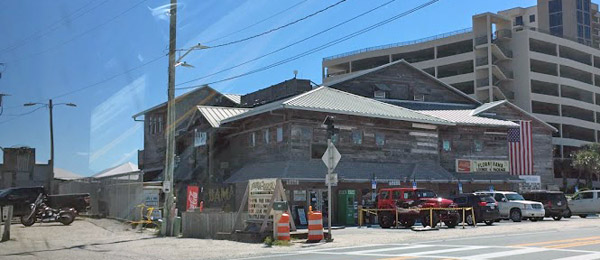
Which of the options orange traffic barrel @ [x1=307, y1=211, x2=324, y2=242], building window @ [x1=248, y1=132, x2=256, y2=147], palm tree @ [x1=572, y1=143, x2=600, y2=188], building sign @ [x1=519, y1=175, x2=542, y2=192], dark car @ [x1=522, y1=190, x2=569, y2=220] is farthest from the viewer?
palm tree @ [x1=572, y1=143, x2=600, y2=188]

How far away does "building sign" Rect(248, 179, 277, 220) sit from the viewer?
20609 millimetres

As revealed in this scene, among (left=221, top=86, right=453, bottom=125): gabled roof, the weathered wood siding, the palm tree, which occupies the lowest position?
the palm tree

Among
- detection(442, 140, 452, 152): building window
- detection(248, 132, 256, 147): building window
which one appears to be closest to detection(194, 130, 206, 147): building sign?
detection(248, 132, 256, 147): building window

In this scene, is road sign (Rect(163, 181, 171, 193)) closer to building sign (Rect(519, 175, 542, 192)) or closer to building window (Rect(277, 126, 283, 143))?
building window (Rect(277, 126, 283, 143))

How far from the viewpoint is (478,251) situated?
1438cm

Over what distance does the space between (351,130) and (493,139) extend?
11932 mm

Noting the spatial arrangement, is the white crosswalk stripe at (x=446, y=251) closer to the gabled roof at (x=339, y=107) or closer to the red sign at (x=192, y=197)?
the red sign at (x=192, y=197)

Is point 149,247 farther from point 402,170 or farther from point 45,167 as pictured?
point 45,167

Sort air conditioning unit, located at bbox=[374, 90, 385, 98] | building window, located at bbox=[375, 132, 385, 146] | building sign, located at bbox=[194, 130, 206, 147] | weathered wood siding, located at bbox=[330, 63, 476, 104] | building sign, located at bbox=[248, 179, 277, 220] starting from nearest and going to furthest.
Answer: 1. building sign, located at bbox=[248, 179, 277, 220]
2. building window, located at bbox=[375, 132, 385, 146]
3. building sign, located at bbox=[194, 130, 206, 147]
4. weathered wood siding, located at bbox=[330, 63, 476, 104]
5. air conditioning unit, located at bbox=[374, 90, 385, 98]

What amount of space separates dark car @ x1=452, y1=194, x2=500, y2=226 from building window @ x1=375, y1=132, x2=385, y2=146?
6.93 m

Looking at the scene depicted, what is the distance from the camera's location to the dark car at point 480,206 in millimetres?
28234

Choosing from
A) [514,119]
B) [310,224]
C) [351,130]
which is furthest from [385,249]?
[514,119]

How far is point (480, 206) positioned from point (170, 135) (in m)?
14.9

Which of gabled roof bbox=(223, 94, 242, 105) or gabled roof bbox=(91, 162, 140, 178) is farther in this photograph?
gabled roof bbox=(91, 162, 140, 178)
